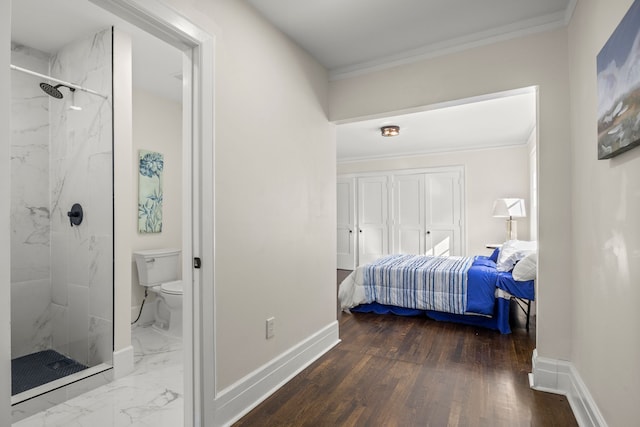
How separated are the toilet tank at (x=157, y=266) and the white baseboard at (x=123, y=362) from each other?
1035 mm

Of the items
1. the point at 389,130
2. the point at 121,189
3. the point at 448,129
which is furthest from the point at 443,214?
the point at 121,189

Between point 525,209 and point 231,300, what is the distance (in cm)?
527

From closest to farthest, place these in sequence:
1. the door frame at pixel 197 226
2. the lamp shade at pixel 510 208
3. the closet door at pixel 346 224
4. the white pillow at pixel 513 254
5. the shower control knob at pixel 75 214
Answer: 1. the door frame at pixel 197 226
2. the shower control knob at pixel 75 214
3. the white pillow at pixel 513 254
4. the lamp shade at pixel 510 208
5. the closet door at pixel 346 224

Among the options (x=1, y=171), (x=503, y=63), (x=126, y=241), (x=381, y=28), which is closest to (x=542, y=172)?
(x=503, y=63)

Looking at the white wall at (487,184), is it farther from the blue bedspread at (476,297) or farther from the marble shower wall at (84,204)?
the marble shower wall at (84,204)

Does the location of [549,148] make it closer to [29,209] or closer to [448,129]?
[448,129]

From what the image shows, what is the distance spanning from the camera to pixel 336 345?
10.2 feet

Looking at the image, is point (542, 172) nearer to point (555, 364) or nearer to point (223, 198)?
point (555, 364)

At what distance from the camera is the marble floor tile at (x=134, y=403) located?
6.51 ft

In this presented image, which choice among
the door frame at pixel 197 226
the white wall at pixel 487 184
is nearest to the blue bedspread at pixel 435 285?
the white wall at pixel 487 184

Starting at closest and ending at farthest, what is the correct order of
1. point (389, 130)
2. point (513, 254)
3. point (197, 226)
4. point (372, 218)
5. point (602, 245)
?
point (602, 245) < point (197, 226) < point (513, 254) < point (389, 130) < point (372, 218)

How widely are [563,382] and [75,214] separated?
362 centimetres

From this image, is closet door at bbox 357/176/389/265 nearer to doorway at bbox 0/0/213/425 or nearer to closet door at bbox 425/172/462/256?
closet door at bbox 425/172/462/256

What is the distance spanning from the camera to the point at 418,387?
2328 millimetres
